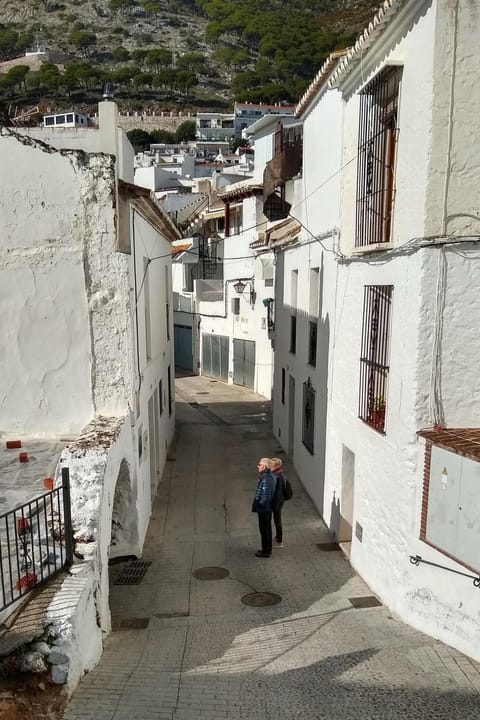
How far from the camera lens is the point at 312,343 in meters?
12.6

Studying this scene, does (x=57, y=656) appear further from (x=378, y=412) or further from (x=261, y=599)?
(x=378, y=412)

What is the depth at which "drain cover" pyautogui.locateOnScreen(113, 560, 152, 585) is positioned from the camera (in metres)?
8.43

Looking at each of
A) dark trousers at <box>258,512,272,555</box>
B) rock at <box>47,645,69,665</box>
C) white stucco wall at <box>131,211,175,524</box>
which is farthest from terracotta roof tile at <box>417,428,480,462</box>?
white stucco wall at <box>131,211,175,524</box>

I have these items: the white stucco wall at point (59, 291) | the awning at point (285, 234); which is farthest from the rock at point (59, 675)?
the awning at point (285, 234)

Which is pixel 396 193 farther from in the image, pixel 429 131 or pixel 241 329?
pixel 241 329

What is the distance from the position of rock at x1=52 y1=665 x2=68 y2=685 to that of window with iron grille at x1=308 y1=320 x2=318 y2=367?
8.27 m

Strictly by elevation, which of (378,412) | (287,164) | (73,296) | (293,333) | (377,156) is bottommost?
(378,412)

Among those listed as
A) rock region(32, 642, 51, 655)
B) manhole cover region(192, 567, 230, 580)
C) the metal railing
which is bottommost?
manhole cover region(192, 567, 230, 580)

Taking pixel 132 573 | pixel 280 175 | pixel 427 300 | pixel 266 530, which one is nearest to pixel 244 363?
pixel 280 175

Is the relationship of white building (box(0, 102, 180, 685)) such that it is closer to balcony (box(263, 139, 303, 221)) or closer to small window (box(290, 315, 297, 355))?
small window (box(290, 315, 297, 355))

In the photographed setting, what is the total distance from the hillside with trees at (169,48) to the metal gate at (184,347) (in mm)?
77023

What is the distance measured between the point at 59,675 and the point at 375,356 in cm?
558

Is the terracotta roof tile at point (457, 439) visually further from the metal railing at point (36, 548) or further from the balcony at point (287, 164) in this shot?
the balcony at point (287, 164)

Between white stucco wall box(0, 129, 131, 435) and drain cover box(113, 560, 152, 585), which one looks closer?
white stucco wall box(0, 129, 131, 435)
